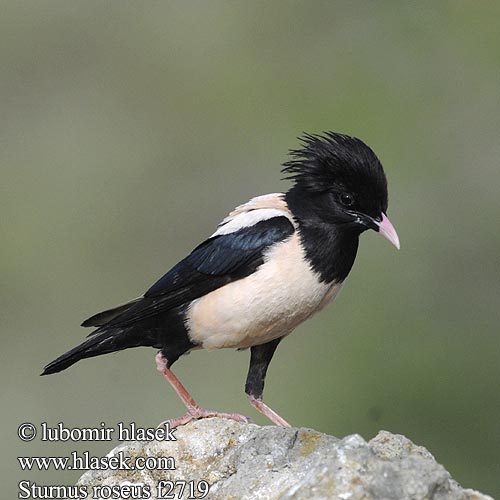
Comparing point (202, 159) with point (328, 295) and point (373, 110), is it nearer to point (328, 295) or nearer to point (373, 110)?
point (373, 110)

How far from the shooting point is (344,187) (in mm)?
10719

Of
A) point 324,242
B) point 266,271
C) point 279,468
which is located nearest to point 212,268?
point 266,271

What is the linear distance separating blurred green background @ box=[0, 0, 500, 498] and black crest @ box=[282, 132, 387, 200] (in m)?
7.92

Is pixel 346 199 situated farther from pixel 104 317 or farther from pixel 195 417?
pixel 104 317

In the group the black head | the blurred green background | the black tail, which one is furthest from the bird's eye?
the blurred green background

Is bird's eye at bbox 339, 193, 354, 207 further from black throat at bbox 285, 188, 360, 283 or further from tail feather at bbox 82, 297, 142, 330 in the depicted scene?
tail feather at bbox 82, 297, 142, 330

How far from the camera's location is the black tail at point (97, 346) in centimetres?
1108

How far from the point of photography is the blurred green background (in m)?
20.7

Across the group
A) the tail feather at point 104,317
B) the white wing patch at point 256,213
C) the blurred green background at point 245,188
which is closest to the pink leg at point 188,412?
the tail feather at point 104,317

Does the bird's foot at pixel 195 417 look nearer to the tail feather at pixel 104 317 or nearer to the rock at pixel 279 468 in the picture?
the rock at pixel 279 468

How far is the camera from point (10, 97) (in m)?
29.2

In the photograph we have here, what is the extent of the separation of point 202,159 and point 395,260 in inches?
192

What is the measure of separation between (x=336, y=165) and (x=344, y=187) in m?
0.17

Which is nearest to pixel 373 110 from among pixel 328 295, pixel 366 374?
pixel 366 374
